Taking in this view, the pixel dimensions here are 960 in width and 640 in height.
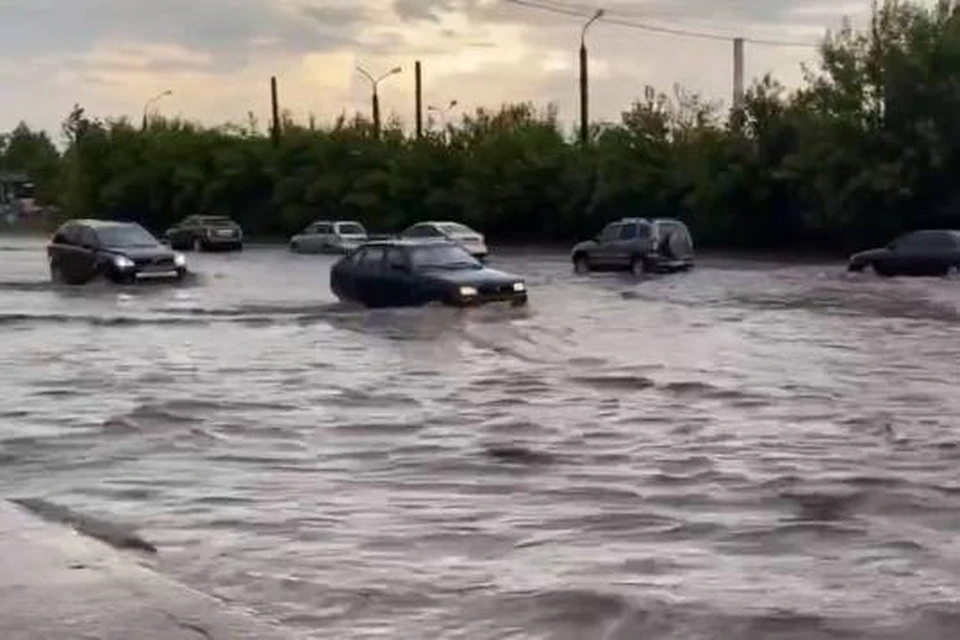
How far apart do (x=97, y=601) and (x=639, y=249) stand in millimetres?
43218

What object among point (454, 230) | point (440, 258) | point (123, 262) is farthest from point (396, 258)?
point (454, 230)

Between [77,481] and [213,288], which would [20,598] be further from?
[213,288]

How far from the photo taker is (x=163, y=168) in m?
103

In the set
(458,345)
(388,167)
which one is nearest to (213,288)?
(458,345)

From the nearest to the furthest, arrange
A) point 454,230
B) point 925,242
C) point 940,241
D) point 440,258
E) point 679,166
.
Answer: point 440,258 → point 940,241 → point 925,242 → point 454,230 → point 679,166

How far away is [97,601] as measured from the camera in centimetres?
965

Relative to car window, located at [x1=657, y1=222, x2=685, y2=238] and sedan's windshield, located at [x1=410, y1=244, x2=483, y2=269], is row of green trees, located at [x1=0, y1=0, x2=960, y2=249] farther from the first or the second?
sedan's windshield, located at [x1=410, y1=244, x2=483, y2=269]

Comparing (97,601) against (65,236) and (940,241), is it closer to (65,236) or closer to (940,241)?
(65,236)

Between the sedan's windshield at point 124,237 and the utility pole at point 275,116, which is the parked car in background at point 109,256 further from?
the utility pole at point 275,116

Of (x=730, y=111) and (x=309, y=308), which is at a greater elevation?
(x=730, y=111)

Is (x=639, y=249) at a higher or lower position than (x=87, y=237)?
lower

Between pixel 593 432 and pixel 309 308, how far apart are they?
20.2 metres

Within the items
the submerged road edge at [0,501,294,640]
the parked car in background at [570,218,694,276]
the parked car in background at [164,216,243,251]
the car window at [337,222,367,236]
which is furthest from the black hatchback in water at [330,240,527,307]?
the parked car in background at [164,216,243,251]

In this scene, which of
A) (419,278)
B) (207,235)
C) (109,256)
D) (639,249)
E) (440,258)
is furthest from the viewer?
(207,235)
